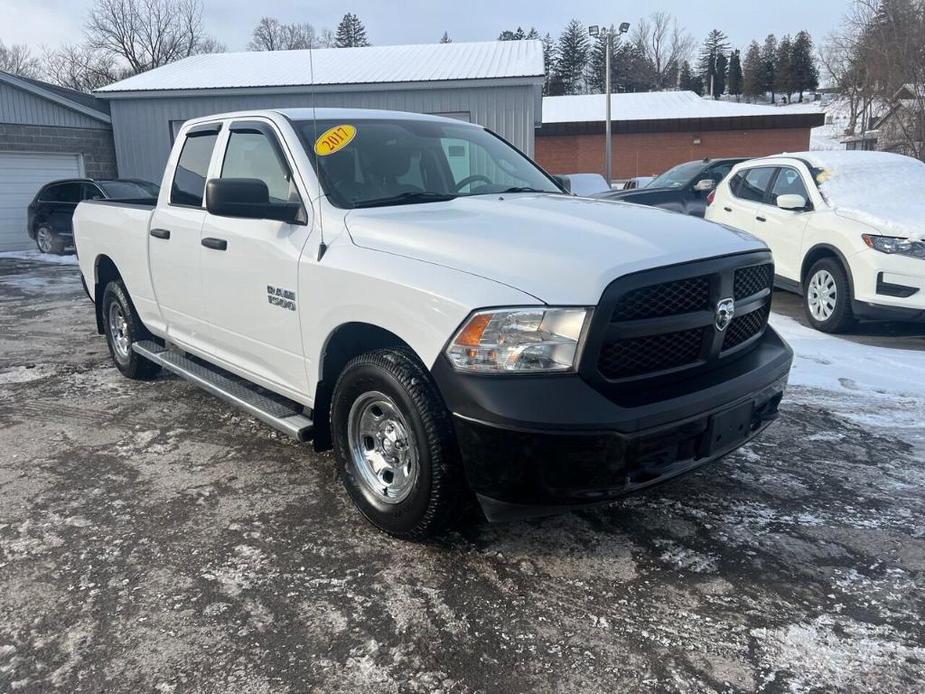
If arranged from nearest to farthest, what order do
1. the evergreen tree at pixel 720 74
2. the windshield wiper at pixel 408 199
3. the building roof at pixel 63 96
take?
the windshield wiper at pixel 408 199, the building roof at pixel 63 96, the evergreen tree at pixel 720 74

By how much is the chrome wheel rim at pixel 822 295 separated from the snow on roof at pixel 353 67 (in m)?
11.9

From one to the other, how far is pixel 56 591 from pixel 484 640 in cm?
176

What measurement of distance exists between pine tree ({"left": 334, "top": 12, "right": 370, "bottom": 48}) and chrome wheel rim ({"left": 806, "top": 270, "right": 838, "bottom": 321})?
231 feet

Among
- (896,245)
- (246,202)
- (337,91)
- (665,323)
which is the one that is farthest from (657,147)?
(665,323)

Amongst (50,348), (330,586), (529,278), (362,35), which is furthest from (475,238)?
(362,35)

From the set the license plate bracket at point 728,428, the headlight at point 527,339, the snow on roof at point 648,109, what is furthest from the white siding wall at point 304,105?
the snow on roof at point 648,109

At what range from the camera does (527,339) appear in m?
2.71

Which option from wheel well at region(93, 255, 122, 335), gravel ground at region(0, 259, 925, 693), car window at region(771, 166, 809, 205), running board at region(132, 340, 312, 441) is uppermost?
car window at region(771, 166, 809, 205)

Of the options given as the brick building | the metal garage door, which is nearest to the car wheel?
the metal garage door

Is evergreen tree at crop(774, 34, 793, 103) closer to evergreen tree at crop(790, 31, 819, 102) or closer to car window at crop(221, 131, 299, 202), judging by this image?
evergreen tree at crop(790, 31, 819, 102)

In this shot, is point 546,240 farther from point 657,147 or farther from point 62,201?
point 657,147

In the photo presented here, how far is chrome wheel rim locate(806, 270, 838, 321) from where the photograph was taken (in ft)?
24.4

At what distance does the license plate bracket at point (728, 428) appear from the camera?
2.95m

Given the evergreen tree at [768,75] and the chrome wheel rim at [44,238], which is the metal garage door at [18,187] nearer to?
the chrome wheel rim at [44,238]
